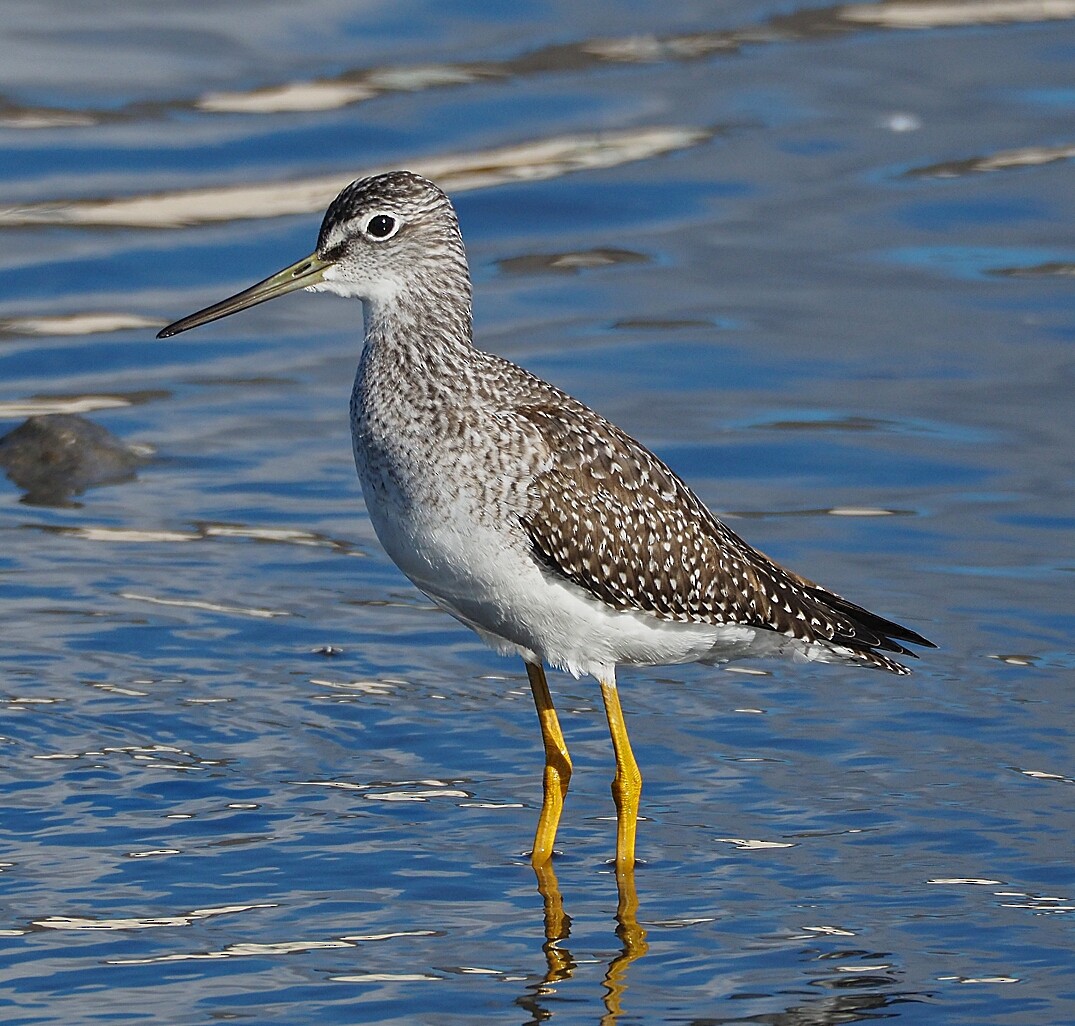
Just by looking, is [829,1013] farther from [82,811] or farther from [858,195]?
[858,195]

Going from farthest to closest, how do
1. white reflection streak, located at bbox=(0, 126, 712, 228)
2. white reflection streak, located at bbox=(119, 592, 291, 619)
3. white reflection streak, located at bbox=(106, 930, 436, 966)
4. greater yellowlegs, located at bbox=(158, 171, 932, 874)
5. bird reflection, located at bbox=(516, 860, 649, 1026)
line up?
white reflection streak, located at bbox=(0, 126, 712, 228) → white reflection streak, located at bbox=(119, 592, 291, 619) → greater yellowlegs, located at bbox=(158, 171, 932, 874) → white reflection streak, located at bbox=(106, 930, 436, 966) → bird reflection, located at bbox=(516, 860, 649, 1026)

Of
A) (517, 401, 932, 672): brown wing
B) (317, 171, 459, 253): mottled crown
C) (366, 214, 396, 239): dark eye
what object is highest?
(317, 171, 459, 253): mottled crown

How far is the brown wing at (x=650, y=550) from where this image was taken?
29.2ft

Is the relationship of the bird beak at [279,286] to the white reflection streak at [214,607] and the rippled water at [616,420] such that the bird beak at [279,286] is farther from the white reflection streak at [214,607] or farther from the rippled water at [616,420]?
the white reflection streak at [214,607]

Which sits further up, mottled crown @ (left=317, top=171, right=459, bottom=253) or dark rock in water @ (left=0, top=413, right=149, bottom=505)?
mottled crown @ (left=317, top=171, right=459, bottom=253)

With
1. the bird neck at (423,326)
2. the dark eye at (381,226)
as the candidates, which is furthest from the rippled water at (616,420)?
the dark eye at (381,226)

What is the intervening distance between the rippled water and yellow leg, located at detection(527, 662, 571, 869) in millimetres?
115

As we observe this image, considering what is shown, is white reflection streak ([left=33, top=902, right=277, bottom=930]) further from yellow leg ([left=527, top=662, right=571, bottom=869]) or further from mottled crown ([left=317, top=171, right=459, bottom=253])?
mottled crown ([left=317, top=171, right=459, bottom=253])

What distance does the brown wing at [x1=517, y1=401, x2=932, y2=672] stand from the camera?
A: 889 cm

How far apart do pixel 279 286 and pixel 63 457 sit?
470cm

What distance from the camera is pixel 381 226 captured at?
9.19 meters

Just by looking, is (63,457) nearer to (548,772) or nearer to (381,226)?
(381,226)

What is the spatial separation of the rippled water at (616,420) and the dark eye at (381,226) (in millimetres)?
2354

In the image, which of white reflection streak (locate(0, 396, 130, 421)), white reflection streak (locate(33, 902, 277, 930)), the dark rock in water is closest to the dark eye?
white reflection streak (locate(33, 902, 277, 930))
